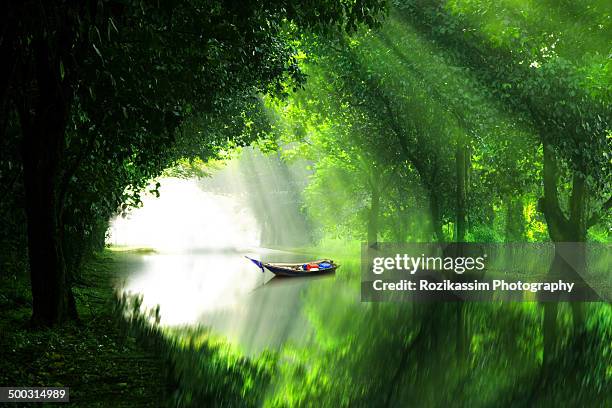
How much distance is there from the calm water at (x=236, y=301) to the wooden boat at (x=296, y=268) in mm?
426

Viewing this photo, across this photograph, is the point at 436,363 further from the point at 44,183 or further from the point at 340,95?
the point at 340,95

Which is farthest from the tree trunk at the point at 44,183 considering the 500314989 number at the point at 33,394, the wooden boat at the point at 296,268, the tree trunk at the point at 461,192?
the tree trunk at the point at 461,192

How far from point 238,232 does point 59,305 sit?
122324 millimetres

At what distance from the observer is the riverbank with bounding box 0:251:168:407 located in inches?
373

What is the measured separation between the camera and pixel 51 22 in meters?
8.37

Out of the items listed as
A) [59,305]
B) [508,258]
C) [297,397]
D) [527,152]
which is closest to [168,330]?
[59,305]

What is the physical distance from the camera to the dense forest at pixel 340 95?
34.3ft

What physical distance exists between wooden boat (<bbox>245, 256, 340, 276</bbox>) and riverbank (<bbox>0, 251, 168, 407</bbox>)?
17.5 m

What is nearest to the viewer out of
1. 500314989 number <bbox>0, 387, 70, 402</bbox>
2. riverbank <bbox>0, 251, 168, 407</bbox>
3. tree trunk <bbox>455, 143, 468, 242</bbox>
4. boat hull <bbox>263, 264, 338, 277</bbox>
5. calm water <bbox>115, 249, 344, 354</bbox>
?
500314989 number <bbox>0, 387, 70, 402</bbox>

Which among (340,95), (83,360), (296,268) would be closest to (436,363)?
(83,360)

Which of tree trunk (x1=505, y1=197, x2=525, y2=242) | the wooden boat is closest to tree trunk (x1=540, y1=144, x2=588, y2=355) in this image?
the wooden boat

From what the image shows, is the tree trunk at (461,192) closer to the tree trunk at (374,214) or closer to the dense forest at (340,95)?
the dense forest at (340,95)

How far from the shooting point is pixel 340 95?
37.7 meters

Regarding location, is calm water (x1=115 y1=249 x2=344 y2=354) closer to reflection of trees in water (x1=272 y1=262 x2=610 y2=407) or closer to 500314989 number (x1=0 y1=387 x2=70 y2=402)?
reflection of trees in water (x1=272 y1=262 x2=610 y2=407)
